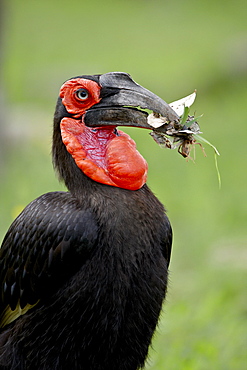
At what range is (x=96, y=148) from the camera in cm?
326

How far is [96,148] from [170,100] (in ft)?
25.0

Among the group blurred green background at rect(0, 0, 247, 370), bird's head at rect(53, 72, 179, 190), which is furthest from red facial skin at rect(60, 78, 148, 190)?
blurred green background at rect(0, 0, 247, 370)

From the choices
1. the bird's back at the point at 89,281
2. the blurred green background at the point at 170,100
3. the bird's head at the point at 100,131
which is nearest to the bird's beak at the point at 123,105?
the bird's head at the point at 100,131

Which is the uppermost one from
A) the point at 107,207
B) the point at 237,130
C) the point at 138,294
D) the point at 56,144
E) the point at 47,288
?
the point at 56,144

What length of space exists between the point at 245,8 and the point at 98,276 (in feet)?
47.7

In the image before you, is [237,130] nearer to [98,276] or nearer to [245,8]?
[98,276]

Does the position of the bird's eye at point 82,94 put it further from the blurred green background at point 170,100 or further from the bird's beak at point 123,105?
the blurred green background at point 170,100

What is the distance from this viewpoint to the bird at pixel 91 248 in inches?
123

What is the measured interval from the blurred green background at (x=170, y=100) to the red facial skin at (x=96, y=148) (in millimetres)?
1409

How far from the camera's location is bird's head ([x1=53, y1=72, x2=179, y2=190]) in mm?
3205

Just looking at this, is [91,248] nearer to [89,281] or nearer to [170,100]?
[89,281]

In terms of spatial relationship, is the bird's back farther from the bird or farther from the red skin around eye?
the red skin around eye

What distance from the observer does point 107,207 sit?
10.4 feet

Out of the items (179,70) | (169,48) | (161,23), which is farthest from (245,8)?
(179,70)
